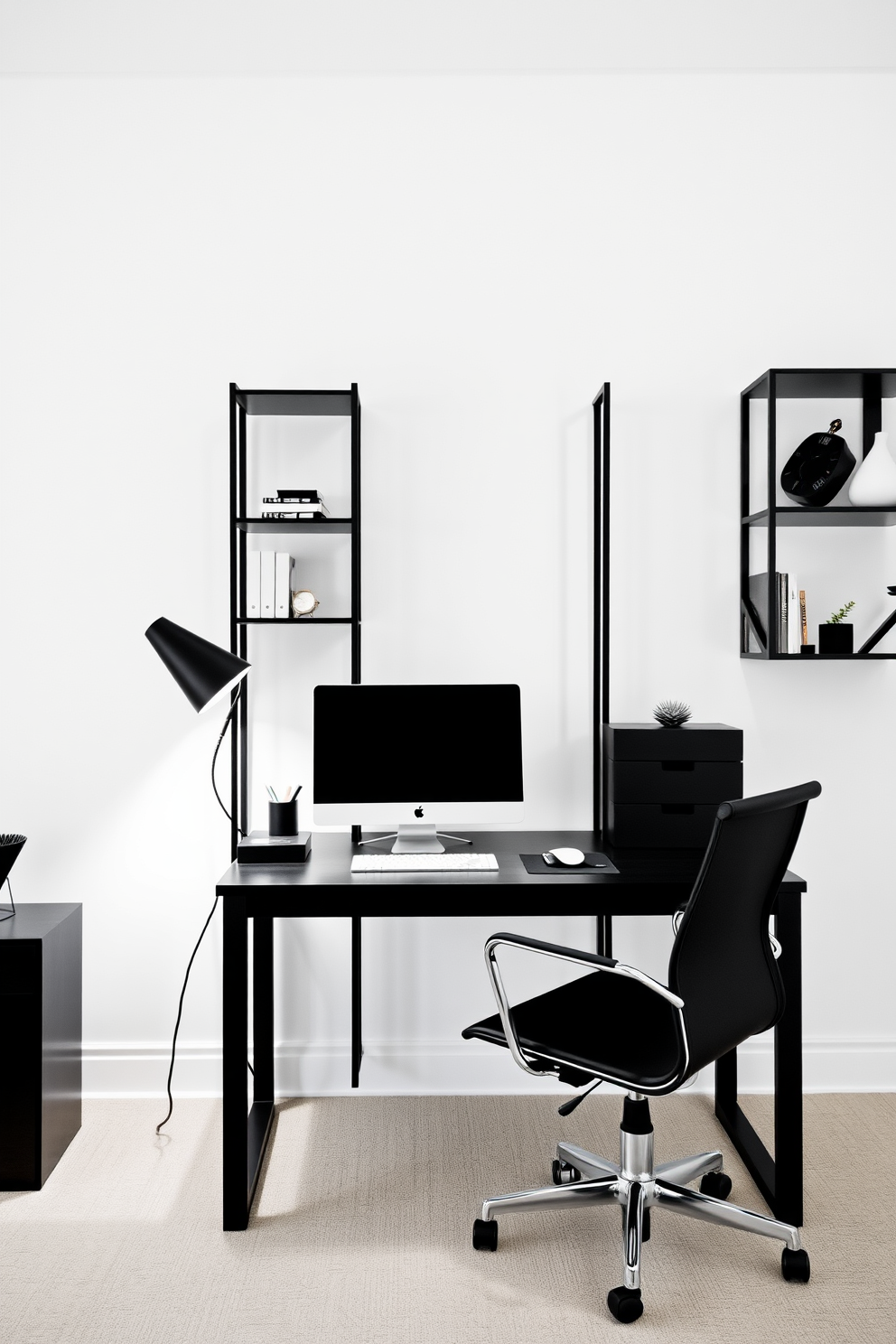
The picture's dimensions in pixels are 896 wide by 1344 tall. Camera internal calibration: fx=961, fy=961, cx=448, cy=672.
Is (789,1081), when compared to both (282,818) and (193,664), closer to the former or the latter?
(282,818)

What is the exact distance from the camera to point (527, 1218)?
2.27m

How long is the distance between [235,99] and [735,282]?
162cm

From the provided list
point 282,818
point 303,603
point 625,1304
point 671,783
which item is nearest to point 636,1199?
point 625,1304

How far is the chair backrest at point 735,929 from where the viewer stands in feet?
6.02

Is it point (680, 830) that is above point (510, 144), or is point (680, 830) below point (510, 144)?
below

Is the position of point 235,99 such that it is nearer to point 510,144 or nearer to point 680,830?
point 510,144

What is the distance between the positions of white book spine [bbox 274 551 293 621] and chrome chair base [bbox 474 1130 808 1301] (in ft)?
5.23

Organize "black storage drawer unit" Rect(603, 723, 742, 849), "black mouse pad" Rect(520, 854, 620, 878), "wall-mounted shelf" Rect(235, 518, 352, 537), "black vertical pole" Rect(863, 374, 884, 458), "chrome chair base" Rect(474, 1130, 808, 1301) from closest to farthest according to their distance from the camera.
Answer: "chrome chair base" Rect(474, 1130, 808, 1301), "black mouse pad" Rect(520, 854, 620, 878), "black storage drawer unit" Rect(603, 723, 742, 849), "wall-mounted shelf" Rect(235, 518, 352, 537), "black vertical pole" Rect(863, 374, 884, 458)

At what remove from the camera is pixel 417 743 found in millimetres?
2646

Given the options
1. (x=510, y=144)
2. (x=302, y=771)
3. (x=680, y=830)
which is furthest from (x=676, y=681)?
(x=510, y=144)

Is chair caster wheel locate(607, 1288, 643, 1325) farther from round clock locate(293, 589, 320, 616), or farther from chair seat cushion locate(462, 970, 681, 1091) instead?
round clock locate(293, 589, 320, 616)

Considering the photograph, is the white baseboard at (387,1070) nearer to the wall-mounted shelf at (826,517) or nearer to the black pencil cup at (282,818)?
the black pencil cup at (282,818)

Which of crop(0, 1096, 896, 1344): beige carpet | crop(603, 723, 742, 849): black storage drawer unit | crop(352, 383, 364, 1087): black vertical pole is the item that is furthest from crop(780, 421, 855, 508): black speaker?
crop(0, 1096, 896, 1344): beige carpet

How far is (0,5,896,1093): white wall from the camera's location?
292 cm
